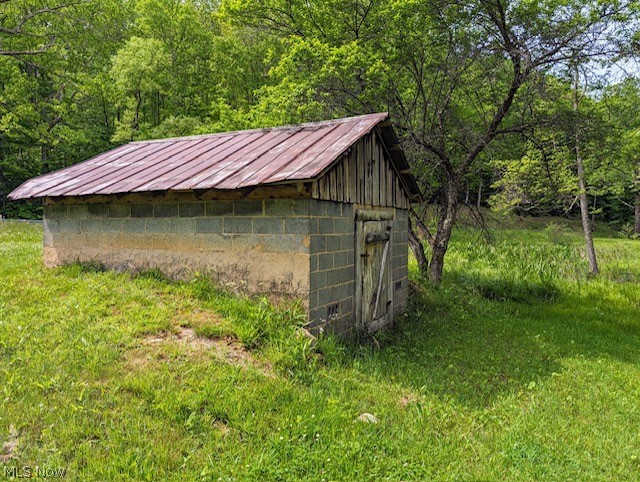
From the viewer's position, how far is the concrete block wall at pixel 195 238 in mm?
6184

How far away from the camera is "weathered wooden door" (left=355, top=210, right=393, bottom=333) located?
7.54 m

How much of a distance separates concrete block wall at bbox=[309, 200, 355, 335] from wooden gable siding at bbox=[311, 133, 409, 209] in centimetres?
19

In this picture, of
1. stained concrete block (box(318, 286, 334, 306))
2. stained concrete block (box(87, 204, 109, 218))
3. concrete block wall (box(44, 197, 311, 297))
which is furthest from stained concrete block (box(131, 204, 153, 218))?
stained concrete block (box(318, 286, 334, 306))

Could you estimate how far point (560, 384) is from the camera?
20.6 ft

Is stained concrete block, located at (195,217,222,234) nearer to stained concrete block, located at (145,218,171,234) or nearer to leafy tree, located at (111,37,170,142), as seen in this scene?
stained concrete block, located at (145,218,171,234)

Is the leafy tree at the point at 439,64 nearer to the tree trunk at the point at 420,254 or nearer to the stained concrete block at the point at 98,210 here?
the tree trunk at the point at 420,254

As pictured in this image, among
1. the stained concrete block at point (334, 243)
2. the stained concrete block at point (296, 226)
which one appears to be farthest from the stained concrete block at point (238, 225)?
the stained concrete block at point (334, 243)

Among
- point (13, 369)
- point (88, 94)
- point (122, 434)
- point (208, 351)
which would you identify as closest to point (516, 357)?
point (208, 351)

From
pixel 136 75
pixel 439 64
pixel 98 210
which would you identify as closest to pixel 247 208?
pixel 98 210

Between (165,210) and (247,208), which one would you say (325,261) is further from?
(165,210)

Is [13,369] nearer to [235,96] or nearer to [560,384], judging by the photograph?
[560,384]

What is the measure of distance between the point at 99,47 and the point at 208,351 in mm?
28191

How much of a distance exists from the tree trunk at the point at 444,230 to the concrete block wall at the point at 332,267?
592 centimetres

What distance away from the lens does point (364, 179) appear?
7605 millimetres
